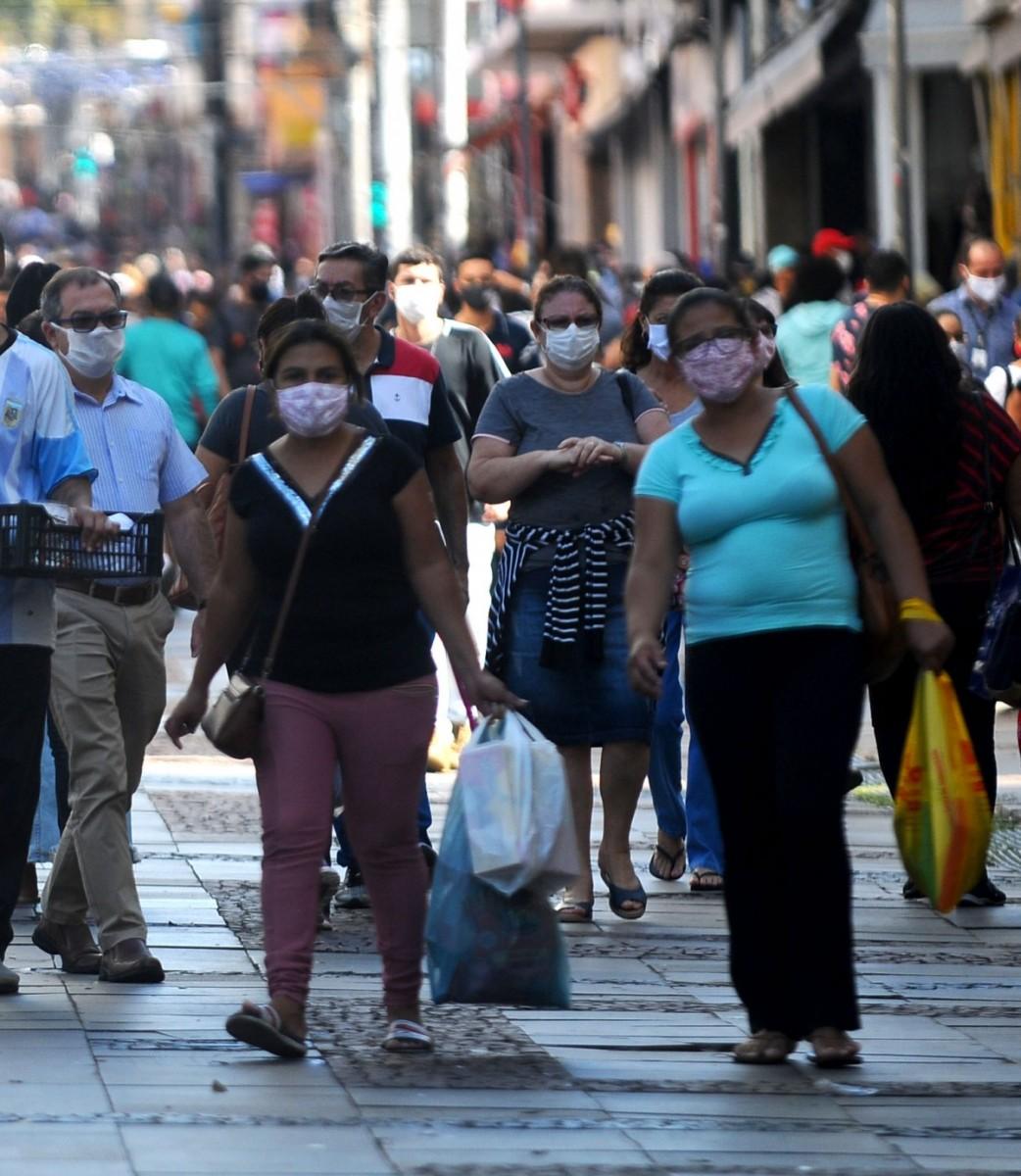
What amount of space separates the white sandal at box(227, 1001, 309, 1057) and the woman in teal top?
1.02 meters

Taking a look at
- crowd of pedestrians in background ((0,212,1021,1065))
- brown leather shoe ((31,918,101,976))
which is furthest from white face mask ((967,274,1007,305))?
brown leather shoe ((31,918,101,976))

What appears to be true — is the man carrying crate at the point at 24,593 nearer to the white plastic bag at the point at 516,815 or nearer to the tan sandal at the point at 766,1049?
the white plastic bag at the point at 516,815

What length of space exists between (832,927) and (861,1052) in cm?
41

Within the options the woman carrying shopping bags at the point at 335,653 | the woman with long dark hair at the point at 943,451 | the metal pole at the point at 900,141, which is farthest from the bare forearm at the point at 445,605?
the metal pole at the point at 900,141

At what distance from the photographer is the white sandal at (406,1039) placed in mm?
7035

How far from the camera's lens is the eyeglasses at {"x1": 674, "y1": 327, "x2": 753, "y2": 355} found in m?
7.02

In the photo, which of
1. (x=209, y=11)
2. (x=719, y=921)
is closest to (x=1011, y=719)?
(x=719, y=921)

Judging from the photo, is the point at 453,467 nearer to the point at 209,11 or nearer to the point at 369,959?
the point at 369,959

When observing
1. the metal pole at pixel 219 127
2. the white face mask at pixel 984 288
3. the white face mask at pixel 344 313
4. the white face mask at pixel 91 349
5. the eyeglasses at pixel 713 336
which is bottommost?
the eyeglasses at pixel 713 336

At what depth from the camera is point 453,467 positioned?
951cm

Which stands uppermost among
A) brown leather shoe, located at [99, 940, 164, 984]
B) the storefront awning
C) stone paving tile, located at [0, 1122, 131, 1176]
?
the storefront awning

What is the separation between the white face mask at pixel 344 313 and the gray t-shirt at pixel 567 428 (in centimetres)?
47

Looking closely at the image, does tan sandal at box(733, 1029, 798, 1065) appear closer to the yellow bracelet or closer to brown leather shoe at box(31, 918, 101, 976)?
the yellow bracelet

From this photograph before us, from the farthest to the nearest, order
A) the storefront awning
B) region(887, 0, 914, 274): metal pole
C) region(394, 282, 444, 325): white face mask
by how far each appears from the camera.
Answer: the storefront awning, region(887, 0, 914, 274): metal pole, region(394, 282, 444, 325): white face mask
